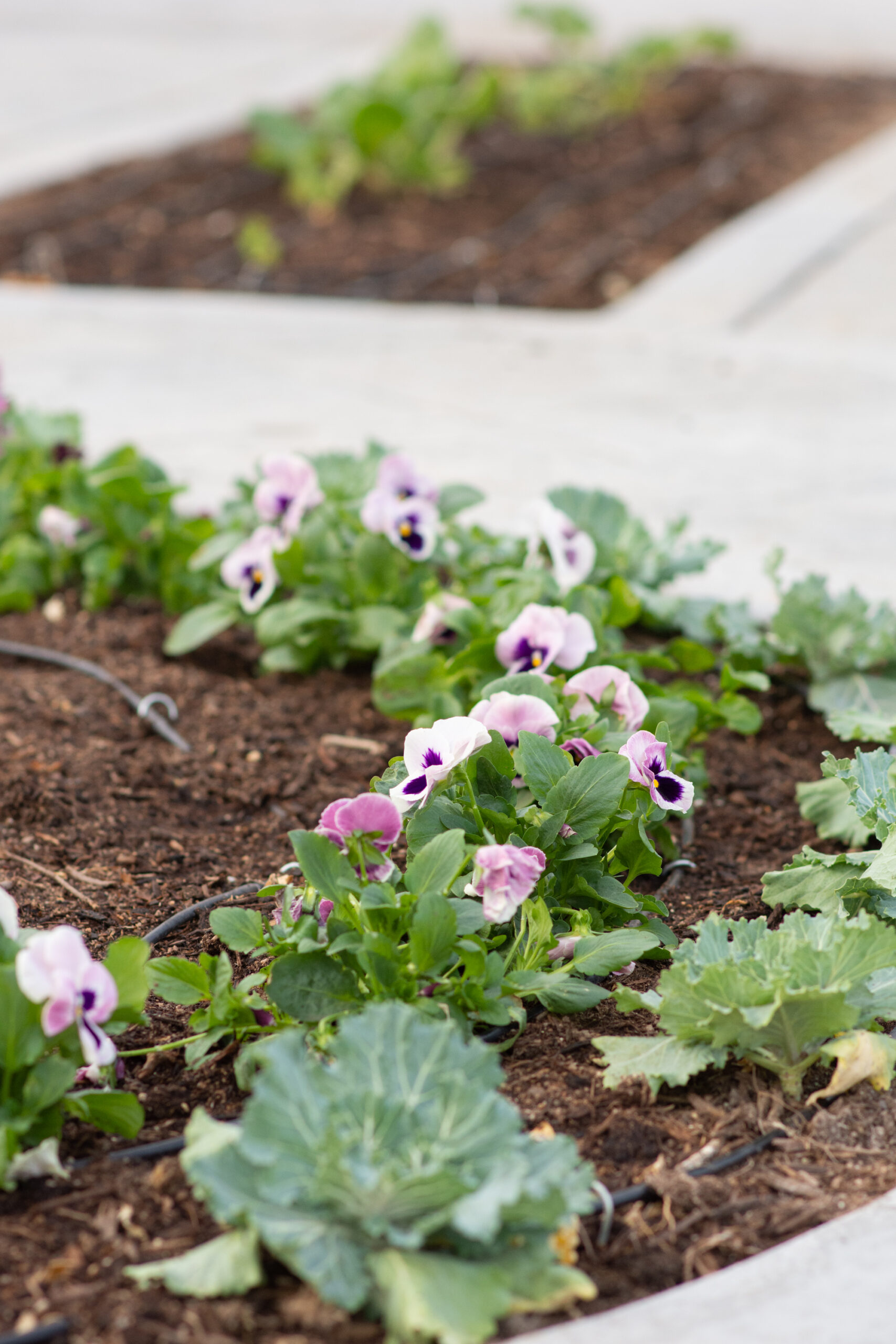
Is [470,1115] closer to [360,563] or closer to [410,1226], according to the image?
[410,1226]

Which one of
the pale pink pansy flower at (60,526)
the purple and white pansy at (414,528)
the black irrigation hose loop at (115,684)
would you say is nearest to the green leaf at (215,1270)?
the black irrigation hose loop at (115,684)

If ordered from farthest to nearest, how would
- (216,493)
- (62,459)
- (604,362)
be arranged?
(604,362)
(216,493)
(62,459)

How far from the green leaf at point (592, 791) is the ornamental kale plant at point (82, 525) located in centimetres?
144

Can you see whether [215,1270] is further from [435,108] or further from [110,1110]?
[435,108]

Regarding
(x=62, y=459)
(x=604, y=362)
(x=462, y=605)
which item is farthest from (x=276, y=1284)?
(x=604, y=362)

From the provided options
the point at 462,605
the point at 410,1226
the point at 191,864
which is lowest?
the point at 191,864

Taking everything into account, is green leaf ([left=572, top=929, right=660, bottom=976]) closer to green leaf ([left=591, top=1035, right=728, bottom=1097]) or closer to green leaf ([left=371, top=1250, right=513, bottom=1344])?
green leaf ([left=591, top=1035, right=728, bottom=1097])

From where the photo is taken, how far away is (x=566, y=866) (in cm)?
206

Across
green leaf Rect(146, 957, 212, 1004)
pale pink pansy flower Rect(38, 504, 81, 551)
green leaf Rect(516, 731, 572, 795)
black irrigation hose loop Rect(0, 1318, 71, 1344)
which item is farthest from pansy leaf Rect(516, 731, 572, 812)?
pale pink pansy flower Rect(38, 504, 81, 551)

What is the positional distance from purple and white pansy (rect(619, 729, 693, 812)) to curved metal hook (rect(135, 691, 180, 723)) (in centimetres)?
105

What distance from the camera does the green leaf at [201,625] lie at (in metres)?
2.99

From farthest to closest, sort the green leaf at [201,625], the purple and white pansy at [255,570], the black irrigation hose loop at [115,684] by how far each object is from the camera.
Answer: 1. the green leaf at [201,625]
2. the purple and white pansy at [255,570]
3. the black irrigation hose loop at [115,684]

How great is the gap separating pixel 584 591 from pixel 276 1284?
4.76 feet

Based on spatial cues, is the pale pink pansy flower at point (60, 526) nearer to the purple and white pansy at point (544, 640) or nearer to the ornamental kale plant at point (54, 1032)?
the purple and white pansy at point (544, 640)
